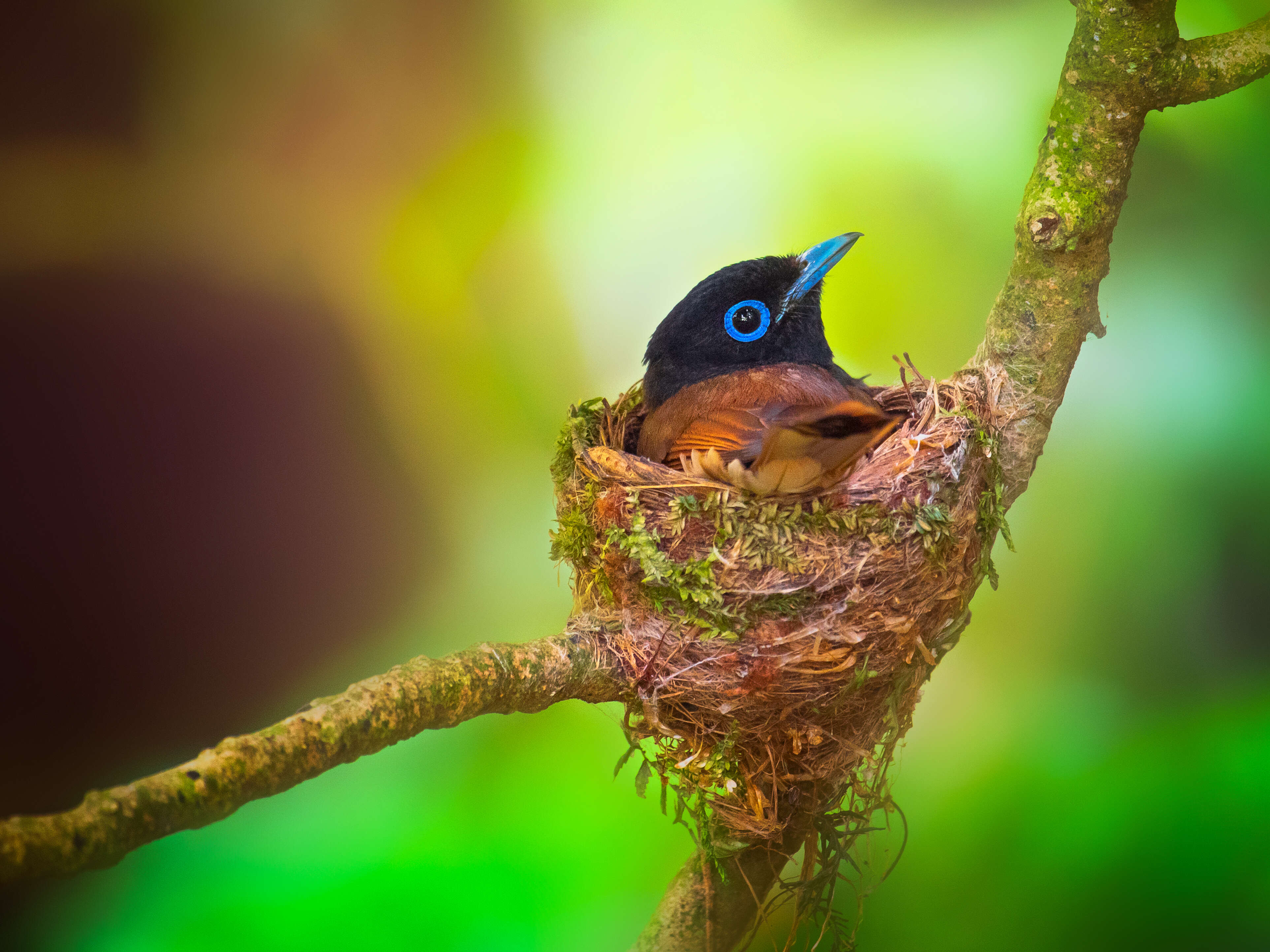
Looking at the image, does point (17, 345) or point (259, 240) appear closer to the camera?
point (17, 345)

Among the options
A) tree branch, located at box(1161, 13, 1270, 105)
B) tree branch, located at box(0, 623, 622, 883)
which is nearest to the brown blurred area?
tree branch, located at box(0, 623, 622, 883)

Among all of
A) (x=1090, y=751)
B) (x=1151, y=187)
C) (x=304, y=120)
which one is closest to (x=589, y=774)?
(x=1090, y=751)

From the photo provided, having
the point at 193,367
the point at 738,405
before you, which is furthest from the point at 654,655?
the point at 193,367

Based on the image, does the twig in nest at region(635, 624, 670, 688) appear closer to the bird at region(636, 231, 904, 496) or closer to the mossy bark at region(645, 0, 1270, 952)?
the bird at region(636, 231, 904, 496)

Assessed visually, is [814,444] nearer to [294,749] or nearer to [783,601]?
[783,601]

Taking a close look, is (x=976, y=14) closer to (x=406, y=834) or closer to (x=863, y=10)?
(x=863, y=10)

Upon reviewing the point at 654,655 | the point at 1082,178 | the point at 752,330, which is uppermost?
the point at 1082,178

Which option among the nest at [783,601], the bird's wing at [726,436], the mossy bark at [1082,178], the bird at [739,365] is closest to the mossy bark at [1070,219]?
the mossy bark at [1082,178]
